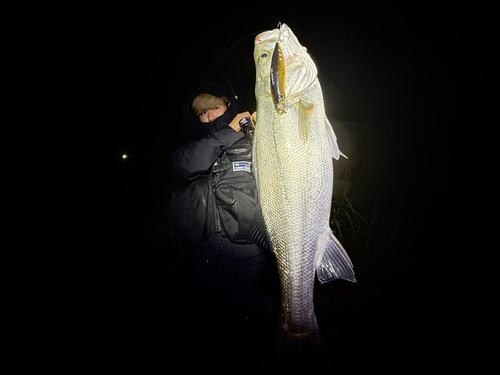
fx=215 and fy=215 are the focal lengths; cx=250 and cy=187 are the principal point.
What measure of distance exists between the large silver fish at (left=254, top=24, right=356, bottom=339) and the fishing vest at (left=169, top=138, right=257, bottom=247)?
1.57ft

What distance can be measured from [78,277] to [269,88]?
6029 mm

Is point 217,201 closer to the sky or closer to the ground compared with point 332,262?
closer to the sky

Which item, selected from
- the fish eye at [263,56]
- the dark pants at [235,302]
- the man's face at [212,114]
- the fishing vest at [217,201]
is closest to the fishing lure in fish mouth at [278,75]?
the fish eye at [263,56]

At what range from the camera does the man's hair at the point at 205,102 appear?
2076 millimetres

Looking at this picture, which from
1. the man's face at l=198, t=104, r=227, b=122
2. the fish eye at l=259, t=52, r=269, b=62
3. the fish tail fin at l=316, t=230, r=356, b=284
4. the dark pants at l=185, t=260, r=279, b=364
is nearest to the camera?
the fish tail fin at l=316, t=230, r=356, b=284

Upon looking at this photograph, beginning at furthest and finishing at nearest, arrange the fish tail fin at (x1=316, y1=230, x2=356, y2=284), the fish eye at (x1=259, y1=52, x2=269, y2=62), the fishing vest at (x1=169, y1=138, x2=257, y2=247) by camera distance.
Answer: the fishing vest at (x1=169, y1=138, x2=257, y2=247) → the fish eye at (x1=259, y1=52, x2=269, y2=62) → the fish tail fin at (x1=316, y1=230, x2=356, y2=284)

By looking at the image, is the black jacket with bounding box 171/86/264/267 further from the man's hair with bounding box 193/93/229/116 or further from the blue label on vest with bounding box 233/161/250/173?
the man's hair with bounding box 193/93/229/116

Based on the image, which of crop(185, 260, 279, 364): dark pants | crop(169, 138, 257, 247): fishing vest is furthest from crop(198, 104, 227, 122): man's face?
crop(185, 260, 279, 364): dark pants

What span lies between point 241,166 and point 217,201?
0.34m

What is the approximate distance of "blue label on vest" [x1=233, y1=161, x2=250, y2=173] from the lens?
1.71 m

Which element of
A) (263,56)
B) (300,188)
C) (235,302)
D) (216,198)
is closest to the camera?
(300,188)

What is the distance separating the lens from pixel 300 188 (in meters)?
1.17

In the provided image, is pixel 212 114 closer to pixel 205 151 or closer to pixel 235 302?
pixel 205 151

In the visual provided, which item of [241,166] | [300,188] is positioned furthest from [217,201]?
[300,188]
